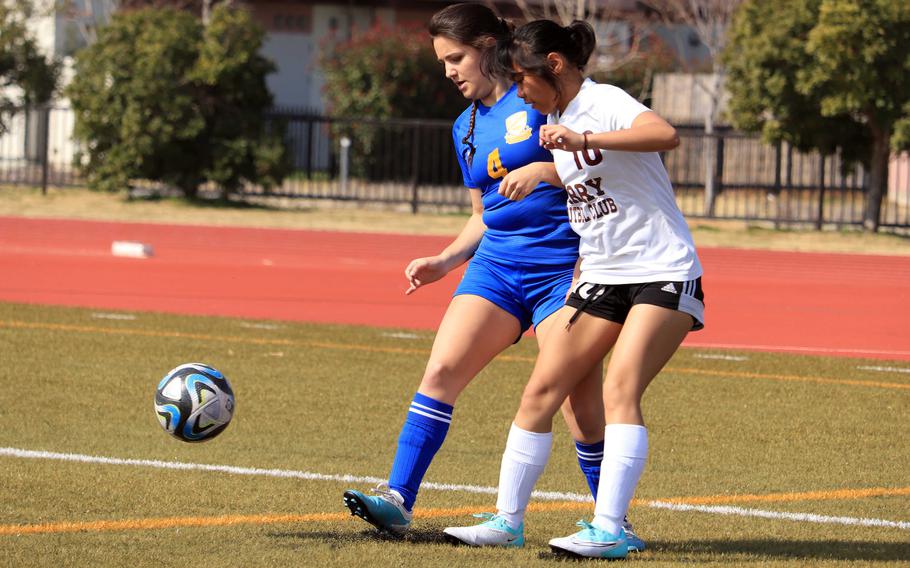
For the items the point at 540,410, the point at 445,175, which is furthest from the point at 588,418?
the point at 445,175

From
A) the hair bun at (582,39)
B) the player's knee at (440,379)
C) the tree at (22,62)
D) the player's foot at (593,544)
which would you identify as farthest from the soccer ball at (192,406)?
the tree at (22,62)

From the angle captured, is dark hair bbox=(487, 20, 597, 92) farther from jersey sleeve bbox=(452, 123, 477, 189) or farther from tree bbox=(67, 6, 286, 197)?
tree bbox=(67, 6, 286, 197)

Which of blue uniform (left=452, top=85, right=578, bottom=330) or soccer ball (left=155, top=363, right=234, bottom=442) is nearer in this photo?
blue uniform (left=452, top=85, right=578, bottom=330)

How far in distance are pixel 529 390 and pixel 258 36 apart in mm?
24098

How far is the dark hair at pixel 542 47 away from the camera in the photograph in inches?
209

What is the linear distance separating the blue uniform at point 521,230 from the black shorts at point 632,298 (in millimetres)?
293

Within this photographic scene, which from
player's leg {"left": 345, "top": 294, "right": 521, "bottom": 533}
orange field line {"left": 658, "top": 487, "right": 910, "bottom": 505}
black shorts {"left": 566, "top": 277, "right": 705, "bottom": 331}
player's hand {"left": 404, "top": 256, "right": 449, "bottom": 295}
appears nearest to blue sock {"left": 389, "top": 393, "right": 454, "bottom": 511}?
player's leg {"left": 345, "top": 294, "right": 521, "bottom": 533}

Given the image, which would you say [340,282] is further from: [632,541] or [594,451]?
[632,541]

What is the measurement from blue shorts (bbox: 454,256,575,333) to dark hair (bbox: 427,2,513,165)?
0.80 m

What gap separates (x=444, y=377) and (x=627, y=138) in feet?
4.43

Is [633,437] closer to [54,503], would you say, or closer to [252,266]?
[54,503]

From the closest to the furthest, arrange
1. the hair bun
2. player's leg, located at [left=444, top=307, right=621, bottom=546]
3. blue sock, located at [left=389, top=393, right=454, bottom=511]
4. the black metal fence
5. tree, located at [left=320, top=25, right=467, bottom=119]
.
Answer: the hair bun → player's leg, located at [left=444, top=307, right=621, bottom=546] → blue sock, located at [left=389, top=393, right=454, bottom=511] → the black metal fence → tree, located at [left=320, top=25, right=467, bottom=119]

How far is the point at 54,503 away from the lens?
20.2 feet

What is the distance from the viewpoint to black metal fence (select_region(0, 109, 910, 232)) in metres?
27.7
